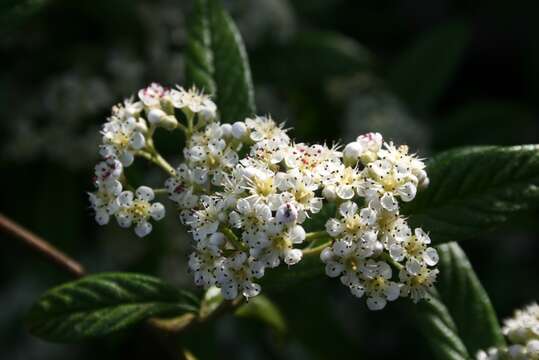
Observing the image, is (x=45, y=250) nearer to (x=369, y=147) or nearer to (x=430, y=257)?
(x=369, y=147)

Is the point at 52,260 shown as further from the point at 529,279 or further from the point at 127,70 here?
the point at 529,279

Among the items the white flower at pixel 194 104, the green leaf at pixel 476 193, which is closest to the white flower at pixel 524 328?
the green leaf at pixel 476 193

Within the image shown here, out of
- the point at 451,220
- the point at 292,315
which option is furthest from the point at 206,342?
the point at 451,220

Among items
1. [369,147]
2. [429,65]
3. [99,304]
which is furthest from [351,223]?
[429,65]

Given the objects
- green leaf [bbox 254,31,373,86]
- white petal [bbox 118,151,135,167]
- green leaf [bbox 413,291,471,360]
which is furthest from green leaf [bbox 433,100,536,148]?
white petal [bbox 118,151,135,167]

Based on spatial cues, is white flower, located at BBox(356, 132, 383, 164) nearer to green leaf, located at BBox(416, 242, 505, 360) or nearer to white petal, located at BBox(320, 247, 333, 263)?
white petal, located at BBox(320, 247, 333, 263)

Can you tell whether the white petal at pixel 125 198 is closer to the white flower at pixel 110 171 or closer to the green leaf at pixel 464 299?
the white flower at pixel 110 171
